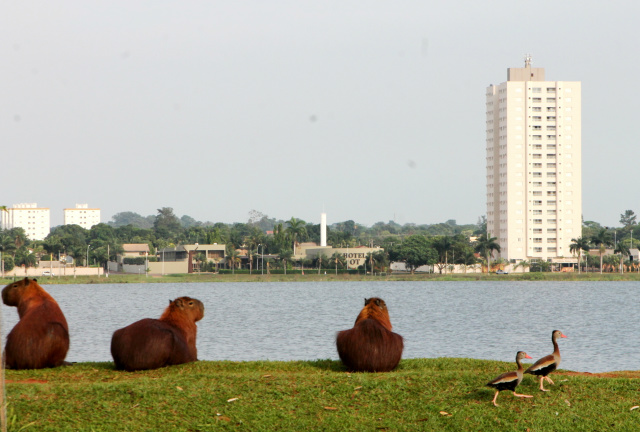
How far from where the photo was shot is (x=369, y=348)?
12461 millimetres

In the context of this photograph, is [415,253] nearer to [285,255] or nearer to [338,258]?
[338,258]

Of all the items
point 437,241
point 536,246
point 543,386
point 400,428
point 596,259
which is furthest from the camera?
point 536,246

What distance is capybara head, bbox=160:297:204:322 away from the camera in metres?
13.1

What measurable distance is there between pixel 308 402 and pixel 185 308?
3477 millimetres

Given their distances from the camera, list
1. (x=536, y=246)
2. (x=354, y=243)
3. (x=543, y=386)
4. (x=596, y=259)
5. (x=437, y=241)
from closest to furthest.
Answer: (x=543, y=386) → (x=437, y=241) → (x=596, y=259) → (x=536, y=246) → (x=354, y=243)

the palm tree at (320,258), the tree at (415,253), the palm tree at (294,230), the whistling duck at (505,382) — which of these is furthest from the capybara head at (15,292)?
the palm tree at (294,230)

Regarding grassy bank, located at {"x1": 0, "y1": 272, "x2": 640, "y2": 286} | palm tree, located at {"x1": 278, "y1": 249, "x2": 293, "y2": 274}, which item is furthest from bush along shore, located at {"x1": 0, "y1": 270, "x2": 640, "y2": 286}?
palm tree, located at {"x1": 278, "y1": 249, "x2": 293, "y2": 274}

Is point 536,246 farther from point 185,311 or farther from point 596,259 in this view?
point 185,311

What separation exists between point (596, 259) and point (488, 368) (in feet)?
474

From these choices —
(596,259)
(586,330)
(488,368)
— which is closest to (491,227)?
(596,259)

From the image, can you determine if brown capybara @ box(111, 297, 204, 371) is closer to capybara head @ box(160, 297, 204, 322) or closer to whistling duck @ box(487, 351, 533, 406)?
capybara head @ box(160, 297, 204, 322)

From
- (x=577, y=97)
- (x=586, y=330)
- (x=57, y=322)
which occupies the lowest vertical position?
(x=586, y=330)

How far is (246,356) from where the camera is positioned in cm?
3266

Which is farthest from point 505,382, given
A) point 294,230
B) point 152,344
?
point 294,230
